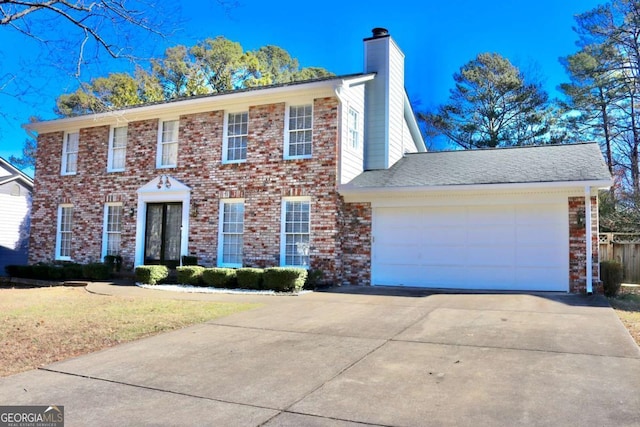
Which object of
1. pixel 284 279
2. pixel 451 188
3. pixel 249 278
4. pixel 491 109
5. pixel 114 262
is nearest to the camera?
pixel 284 279

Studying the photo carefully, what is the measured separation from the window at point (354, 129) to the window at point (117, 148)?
7.98 meters

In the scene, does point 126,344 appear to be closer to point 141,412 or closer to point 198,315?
point 198,315

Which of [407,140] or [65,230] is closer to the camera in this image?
[65,230]

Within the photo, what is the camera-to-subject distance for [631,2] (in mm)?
21797

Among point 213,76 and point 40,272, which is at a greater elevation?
point 213,76

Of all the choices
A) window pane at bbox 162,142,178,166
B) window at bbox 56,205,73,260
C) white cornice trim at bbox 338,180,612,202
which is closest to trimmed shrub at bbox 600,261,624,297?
white cornice trim at bbox 338,180,612,202

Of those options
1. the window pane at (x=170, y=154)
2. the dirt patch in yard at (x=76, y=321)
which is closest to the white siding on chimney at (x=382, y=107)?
the window pane at (x=170, y=154)

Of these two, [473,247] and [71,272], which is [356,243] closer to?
[473,247]

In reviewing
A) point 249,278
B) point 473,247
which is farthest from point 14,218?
point 473,247

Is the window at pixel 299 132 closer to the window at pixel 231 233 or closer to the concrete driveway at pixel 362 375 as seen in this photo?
the window at pixel 231 233

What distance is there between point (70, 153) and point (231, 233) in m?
Result: 7.77

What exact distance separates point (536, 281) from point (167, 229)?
433 inches

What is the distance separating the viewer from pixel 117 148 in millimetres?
16812

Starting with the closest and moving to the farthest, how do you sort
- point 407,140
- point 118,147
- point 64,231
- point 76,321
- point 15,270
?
point 76,321 < point 15,270 < point 118,147 < point 64,231 < point 407,140
